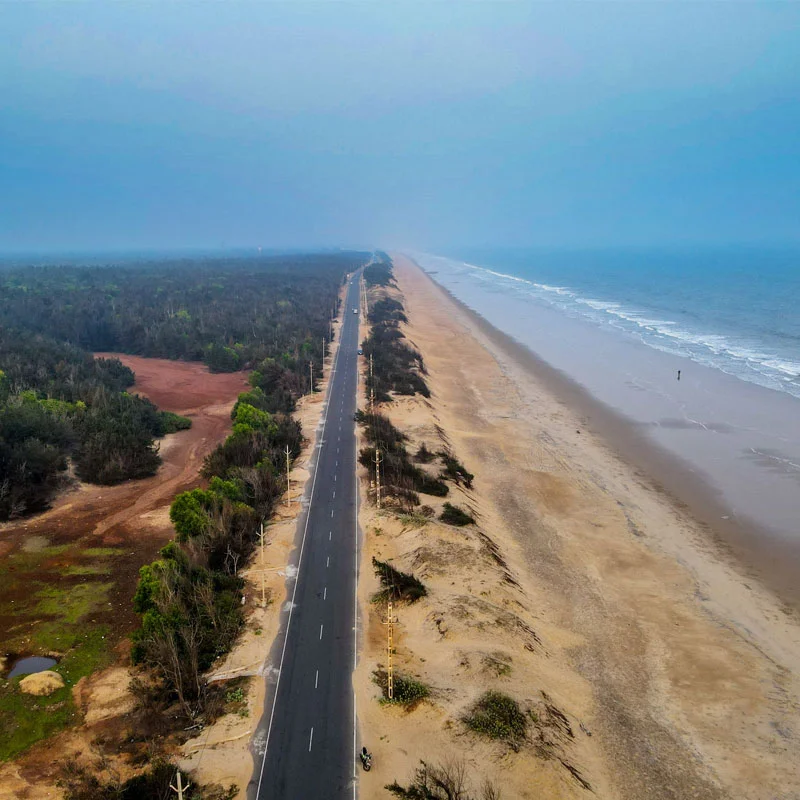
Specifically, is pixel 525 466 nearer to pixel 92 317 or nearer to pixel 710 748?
pixel 710 748

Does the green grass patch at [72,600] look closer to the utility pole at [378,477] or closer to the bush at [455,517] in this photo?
the utility pole at [378,477]

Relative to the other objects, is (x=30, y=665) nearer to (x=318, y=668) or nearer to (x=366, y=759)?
(x=318, y=668)

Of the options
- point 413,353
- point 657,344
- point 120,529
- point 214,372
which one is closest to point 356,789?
point 120,529

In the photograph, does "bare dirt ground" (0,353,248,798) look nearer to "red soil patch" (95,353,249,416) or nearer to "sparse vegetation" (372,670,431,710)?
"sparse vegetation" (372,670,431,710)

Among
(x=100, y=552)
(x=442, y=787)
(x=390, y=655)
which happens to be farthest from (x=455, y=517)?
(x=100, y=552)

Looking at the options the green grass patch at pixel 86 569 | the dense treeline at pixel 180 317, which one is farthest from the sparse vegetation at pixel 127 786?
the dense treeline at pixel 180 317

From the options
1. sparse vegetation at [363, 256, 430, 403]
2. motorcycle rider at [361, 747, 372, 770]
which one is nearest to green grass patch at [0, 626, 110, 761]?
motorcycle rider at [361, 747, 372, 770]
